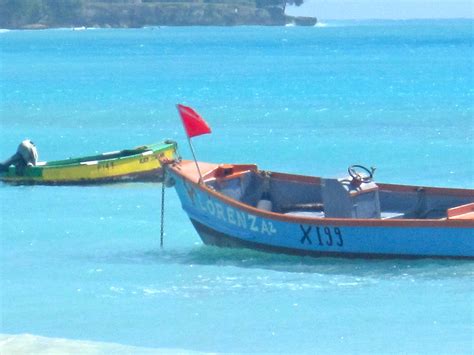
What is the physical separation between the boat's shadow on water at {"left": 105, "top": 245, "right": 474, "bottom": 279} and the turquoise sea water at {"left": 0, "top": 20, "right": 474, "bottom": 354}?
22mm

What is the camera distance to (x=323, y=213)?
17078 mm

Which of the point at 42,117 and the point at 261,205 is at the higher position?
the point at 261,205

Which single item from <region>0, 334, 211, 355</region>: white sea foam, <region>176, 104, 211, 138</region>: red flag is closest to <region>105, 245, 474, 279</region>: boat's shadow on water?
<region>176, 104, 211, 138</region>: red flag

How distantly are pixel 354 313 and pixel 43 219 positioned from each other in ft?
27.5

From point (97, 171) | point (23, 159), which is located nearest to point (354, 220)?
point (97, 171)

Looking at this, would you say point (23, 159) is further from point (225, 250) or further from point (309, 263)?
point (309, 263)

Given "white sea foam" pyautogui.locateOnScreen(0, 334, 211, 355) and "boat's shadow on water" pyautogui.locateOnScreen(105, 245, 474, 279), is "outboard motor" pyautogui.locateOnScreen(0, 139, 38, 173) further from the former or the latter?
"white sea foam" pyautogui.locateOnScreen(0, 334, 211, 355)

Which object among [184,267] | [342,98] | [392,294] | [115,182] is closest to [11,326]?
[184,267]

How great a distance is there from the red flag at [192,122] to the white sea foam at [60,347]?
4.43 m

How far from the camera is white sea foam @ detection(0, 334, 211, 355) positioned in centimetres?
1246

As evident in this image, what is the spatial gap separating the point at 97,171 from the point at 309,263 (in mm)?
9125

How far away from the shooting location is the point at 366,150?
1213 inches

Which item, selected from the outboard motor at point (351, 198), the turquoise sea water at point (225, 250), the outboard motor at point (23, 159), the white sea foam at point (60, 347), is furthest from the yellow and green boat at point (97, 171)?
the white sea foam at point (60, 347)

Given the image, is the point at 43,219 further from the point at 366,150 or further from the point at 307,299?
the point at 366,150
